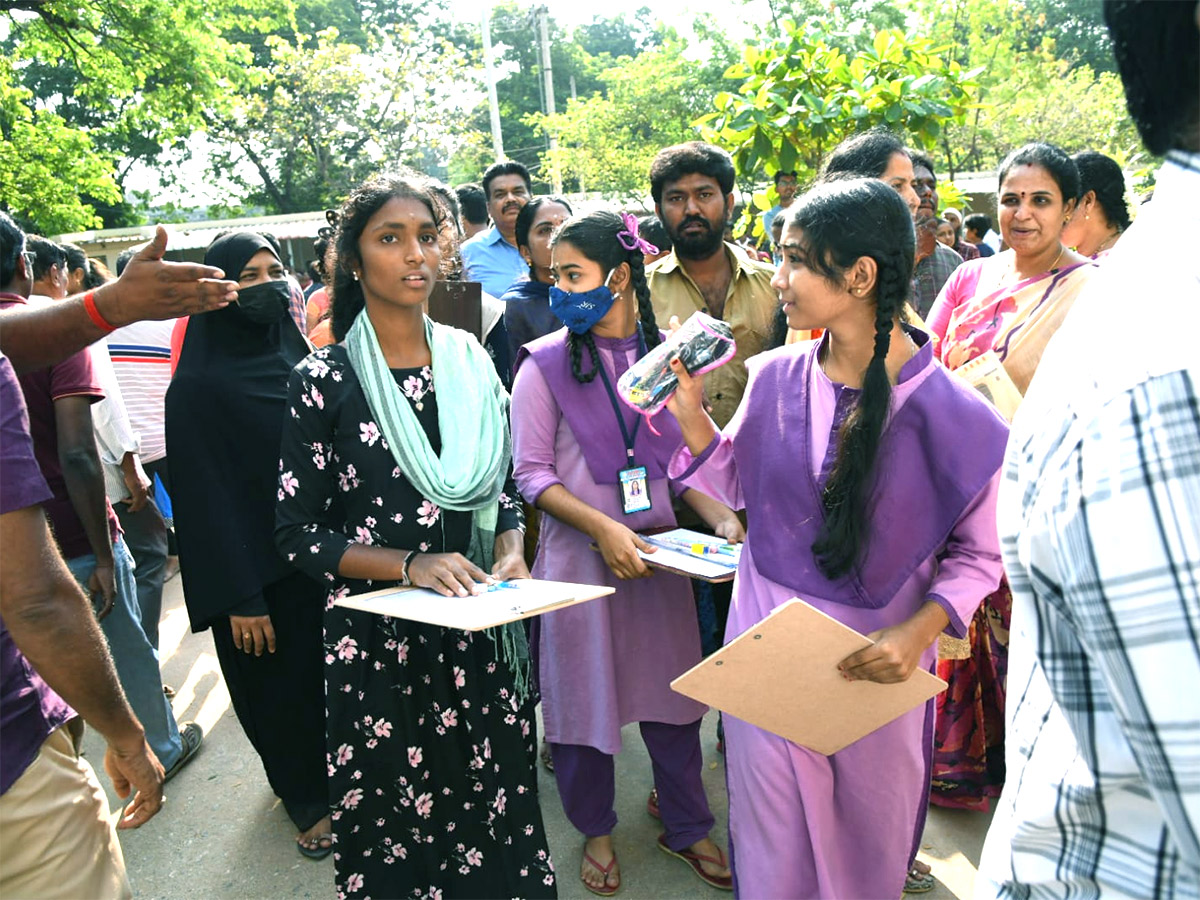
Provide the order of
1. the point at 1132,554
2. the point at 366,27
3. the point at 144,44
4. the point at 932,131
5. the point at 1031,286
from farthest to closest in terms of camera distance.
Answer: the point at 366,27, the point at 144,44, the point at 932,131, the point at 1031,286, the point at 1132,554

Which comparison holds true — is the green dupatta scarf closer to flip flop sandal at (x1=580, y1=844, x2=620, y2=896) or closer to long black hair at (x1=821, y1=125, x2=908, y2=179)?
flip flop sandal at (x1=580, y1=844, x2=620, y2=896)

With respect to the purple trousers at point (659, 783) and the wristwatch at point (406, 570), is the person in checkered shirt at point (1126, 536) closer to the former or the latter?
the wristwatch at point (406, 570)

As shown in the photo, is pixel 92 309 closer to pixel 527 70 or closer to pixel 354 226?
pixel 354 226

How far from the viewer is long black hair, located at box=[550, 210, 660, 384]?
2.81 meters

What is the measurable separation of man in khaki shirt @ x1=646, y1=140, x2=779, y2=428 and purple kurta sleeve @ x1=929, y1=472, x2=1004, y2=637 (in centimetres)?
151

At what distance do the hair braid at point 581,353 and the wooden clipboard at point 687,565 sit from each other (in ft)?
1.75

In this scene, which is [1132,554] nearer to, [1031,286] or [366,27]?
[1031,286]

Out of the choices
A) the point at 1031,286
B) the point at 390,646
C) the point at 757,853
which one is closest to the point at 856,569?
the point at 757,853

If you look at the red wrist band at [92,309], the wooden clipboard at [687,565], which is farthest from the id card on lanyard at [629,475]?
the red wrist band at [92,309]

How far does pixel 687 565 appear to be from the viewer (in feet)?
8.07

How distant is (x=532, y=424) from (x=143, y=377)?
138 inches

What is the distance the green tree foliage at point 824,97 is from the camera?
160 inches

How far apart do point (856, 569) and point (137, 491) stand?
3.38 meters

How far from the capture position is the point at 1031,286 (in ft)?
10.7
